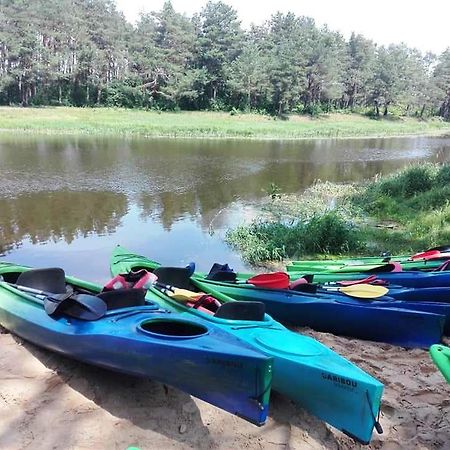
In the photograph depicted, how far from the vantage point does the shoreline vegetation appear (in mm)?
7254

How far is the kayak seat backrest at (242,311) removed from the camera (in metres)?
3.50

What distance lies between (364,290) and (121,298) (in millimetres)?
2129

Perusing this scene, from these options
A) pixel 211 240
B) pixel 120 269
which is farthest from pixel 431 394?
pixel 211 240

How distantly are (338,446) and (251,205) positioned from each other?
29.2ft

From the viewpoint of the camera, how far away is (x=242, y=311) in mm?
3514

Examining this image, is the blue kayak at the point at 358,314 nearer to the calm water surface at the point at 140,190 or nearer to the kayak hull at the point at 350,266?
the kayak hull at the point at 350,266

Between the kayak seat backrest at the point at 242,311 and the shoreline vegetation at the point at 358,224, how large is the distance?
3460 millimetres

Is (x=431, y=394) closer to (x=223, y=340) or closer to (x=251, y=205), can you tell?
(x=223, y=340)

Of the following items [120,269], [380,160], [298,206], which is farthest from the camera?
[380,160]

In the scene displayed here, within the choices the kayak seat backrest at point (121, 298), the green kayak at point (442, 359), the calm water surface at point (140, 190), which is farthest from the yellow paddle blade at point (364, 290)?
the calm water surface at point (140, 190)

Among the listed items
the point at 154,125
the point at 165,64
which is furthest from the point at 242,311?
the point at 165,64

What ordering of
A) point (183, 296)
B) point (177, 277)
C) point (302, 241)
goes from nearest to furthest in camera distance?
point (183, 296)
point (177, 277)
point (302, 241)

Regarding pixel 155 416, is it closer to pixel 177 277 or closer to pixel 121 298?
pixel 121 298

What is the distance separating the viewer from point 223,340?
2900 mm
